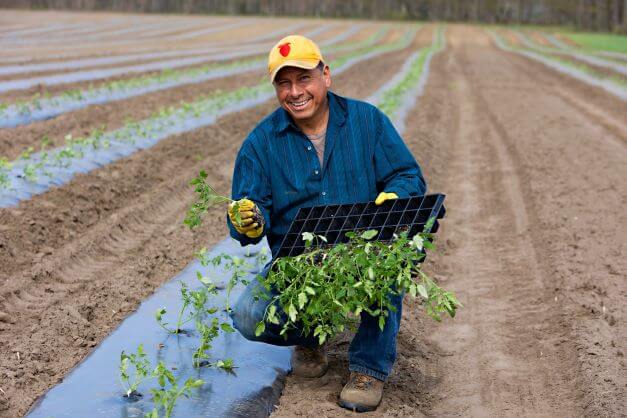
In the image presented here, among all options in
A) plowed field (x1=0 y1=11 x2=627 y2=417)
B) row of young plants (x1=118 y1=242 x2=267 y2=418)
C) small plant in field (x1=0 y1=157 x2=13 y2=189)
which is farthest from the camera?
small plant in field (x1=0 y1=157 x2=13 y2=189)

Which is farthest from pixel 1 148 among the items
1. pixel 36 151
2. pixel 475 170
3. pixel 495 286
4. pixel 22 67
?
pixel 22 67

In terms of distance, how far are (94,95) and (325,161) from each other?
1095 cm

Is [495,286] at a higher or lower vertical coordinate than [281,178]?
lower

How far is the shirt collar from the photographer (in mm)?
3889

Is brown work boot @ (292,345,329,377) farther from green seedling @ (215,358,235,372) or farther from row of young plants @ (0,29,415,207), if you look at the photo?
row of young plants @ (0,29,415,207)

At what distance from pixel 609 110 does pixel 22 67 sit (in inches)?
507

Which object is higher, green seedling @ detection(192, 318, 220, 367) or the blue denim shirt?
the blue denim shirt

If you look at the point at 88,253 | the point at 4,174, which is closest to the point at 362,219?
the point at 88,253

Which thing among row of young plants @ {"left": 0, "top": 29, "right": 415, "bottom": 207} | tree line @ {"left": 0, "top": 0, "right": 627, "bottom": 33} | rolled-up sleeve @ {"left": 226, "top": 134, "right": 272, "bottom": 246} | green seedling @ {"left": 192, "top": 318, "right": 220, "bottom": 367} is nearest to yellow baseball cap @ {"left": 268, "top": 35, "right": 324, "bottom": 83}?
rolled-up sleeve @ {"left": 226, "top": 134, "right": 272, "bottom": 246}

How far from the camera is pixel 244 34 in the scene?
44.6 m

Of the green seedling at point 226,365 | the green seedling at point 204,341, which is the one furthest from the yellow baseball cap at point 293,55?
the green seedling at point 226,365

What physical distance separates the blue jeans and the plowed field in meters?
0.23

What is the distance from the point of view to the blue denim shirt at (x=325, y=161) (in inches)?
153

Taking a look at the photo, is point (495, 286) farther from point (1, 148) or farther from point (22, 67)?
point (22, 67)
